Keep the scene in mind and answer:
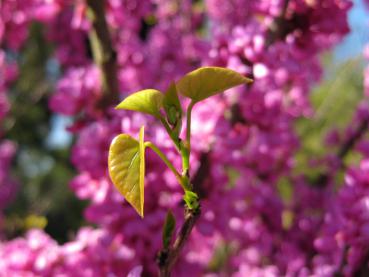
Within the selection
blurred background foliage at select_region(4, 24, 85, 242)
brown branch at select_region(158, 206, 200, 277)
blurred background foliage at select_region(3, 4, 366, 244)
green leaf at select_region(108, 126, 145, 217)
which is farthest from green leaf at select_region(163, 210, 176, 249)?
blurred background foliage at select_region(4, 24, 85, 242)

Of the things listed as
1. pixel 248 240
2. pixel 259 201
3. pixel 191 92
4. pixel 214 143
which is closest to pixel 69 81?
pixel 214 143

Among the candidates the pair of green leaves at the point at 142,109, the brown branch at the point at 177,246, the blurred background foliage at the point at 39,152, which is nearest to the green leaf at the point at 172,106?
the pair of green leaves at the point at 142,109

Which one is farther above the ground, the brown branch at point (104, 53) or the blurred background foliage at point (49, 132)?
the brown branch at point (104, 53)

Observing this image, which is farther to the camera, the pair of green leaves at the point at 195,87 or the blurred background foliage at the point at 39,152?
the blurred background foliage at the point at 39,152

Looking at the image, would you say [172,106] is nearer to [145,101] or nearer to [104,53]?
[145,101]

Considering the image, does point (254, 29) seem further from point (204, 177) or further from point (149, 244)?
point (149, 244)

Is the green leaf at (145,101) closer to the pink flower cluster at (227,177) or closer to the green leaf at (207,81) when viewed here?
the green leaf at (207,81)
